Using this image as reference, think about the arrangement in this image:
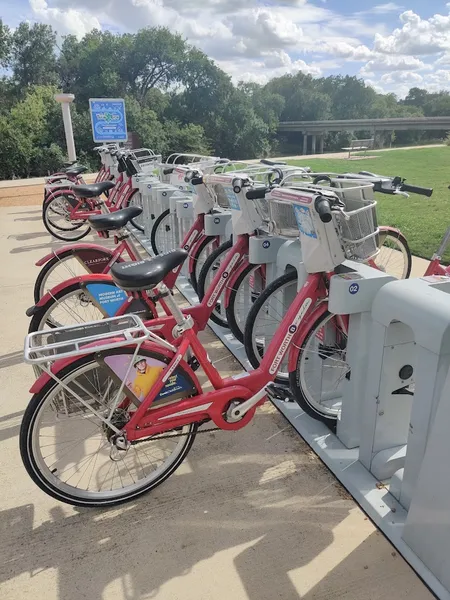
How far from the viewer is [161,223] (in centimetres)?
495

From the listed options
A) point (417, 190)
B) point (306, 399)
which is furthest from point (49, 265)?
point (417, 190)

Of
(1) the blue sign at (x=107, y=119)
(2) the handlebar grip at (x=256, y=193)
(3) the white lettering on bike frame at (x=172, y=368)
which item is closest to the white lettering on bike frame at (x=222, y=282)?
(2) the handlebar grip at (x=256, y=193)

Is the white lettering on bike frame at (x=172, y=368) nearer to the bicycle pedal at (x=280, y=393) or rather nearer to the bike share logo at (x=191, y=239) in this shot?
the bicycle pedal at (x=280, y=393)

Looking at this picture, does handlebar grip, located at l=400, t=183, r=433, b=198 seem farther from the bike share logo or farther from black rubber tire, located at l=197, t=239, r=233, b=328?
the bike share logo

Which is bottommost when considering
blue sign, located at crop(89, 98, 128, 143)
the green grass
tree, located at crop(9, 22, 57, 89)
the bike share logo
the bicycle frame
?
the green grass

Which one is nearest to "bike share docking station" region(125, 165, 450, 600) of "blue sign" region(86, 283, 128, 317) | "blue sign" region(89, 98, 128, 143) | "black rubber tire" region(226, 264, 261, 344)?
"black rubber tire" region(226, 264, 261, 344)

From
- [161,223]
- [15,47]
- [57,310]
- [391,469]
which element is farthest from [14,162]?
[391,469]

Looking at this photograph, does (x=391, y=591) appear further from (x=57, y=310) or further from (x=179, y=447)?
(x=57, y=310)

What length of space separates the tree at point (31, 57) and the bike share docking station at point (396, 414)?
40.1 meters

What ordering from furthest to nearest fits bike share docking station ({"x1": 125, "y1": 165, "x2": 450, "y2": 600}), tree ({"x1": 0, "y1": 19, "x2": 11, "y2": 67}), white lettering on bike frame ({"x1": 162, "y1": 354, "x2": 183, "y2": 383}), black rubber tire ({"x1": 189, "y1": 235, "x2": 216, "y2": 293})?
1. tree ({"x1": 0, "y1": 19, "x2": 11, "y2": 67})
2. black rubber tire ({"x1": 189, "y1": 235, "x2": 216, "y2": 293})
3. white lettering on bike frame ({"x1": 162, "y1": 354, "x2": 183, "y2": 383})
4. bike share docking station ({"x1": 125, "y1": 165, "x2": 450, "y2": 600})

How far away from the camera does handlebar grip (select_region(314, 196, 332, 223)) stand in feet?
6.34

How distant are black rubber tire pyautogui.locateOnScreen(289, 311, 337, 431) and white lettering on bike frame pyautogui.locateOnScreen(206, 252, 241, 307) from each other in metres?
0.76

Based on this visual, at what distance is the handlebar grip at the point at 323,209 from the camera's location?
1934mm

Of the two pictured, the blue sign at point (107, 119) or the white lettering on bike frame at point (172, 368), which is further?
the blue sign at point (107, 119)
